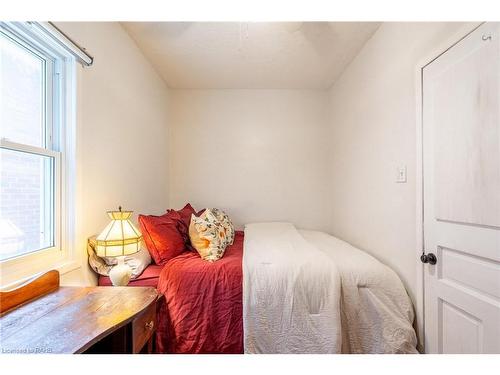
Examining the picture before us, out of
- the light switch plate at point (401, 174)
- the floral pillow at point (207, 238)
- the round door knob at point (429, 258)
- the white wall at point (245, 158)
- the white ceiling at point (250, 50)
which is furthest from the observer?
the white wall at point (245, 158)

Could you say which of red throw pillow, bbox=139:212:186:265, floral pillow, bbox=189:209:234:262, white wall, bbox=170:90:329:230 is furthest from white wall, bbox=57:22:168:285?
floral pillow, bbox=189:209:234:262

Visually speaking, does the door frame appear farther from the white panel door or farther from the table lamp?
the table lamp

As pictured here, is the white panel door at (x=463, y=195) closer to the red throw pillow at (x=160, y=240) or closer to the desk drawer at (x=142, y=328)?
the desk drawer at (x=142, y=328)

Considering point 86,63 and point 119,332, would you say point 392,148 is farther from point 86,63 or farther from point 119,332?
point 86,63

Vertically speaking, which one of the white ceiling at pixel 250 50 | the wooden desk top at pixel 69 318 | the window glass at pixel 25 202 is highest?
the white ceiling at pixel 250 50

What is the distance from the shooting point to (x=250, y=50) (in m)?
2.03

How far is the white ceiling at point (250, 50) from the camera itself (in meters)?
1.75

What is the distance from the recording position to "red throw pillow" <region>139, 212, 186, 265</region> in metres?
1.61

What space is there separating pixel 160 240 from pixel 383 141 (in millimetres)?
1867

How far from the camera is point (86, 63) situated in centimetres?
130

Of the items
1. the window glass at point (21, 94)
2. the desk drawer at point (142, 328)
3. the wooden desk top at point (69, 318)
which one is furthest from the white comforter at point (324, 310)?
the window glass at point (21, 94)

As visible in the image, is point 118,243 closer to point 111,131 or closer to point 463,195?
point 111,131
